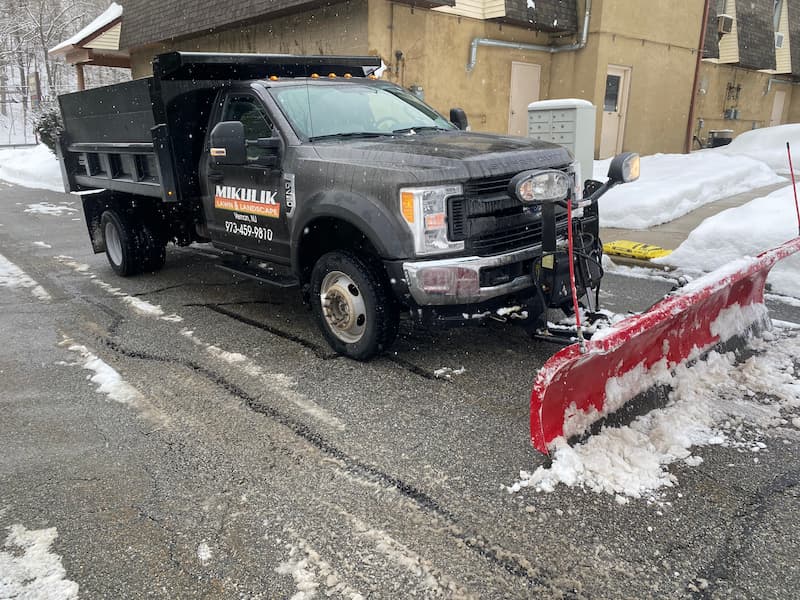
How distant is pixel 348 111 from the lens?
5.02m

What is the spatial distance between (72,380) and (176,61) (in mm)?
2791

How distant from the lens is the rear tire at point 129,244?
703cm

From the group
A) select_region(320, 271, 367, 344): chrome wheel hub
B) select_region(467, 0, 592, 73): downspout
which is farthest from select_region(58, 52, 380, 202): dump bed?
select_region(467, 0, 592, 73): downspout

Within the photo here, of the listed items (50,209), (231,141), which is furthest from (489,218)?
(50,209)

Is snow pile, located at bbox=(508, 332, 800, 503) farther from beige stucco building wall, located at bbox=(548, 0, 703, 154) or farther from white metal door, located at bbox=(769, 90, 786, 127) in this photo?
white metal door, located at bbox=(769, 90, 786, 127)

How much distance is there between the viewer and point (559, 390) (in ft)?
9.50

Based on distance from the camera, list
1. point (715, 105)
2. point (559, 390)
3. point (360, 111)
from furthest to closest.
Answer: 1. point (715, 105)
2. point (360, 111)
3. point (559, 390)

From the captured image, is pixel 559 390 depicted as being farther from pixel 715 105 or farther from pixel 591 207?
pixel 715 105

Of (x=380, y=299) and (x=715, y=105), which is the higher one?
(x=715, y=105)

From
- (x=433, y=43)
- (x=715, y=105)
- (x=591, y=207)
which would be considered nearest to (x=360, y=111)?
(x=591, y=207)

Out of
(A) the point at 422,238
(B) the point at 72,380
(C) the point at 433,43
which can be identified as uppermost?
(C) the point at 433,43

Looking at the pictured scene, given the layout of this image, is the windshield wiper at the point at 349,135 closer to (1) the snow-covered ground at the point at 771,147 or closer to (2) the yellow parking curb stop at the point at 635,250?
(2) the yellow parking curb stop at the point at 635,250

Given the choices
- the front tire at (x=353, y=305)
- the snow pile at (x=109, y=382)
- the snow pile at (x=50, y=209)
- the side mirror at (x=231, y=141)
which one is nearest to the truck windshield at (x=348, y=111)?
the side mirror at (x=231, y=141)

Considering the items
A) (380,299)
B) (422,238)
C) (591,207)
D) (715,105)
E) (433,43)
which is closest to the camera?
(422,238)
